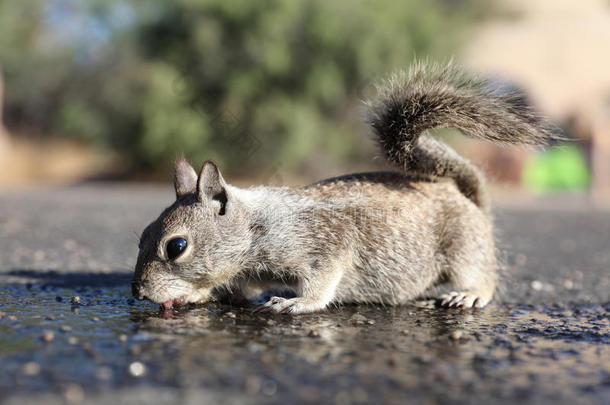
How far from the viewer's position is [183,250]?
341 cm

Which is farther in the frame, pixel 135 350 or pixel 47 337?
pixel 47 337

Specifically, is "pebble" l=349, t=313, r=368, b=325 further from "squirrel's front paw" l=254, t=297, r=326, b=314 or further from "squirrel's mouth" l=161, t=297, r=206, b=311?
"squirrel's mouth" l=161, t=297, r=206, b=311

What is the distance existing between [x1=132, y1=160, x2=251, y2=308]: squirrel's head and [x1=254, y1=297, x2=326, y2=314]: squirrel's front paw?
0.31 metres

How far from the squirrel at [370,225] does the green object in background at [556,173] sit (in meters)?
20.4

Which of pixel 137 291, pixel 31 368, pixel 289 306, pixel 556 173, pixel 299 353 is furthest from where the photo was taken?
pixel 556 173

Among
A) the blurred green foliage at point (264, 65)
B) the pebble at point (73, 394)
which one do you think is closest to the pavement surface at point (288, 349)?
the pebble at point (73, 394)

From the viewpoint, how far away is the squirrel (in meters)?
3.47

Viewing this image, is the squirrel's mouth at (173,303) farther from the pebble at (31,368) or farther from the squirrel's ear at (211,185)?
the pebble at (31,368)

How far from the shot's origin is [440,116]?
3889mm

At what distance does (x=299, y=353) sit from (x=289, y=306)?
2.73 ft

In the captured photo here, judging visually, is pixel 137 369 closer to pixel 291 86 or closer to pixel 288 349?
pixel 288 349

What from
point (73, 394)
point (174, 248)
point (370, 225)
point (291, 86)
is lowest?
point (73, 394)

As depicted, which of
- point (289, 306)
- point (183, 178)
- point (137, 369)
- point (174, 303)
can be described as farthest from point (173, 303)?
Answer: point (137, 369)

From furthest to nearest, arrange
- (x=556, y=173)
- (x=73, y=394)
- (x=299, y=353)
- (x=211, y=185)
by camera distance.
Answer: (x=556, y=173)
(x=211, y=185)
(x=299, y=353)
(x=73, y=394)
